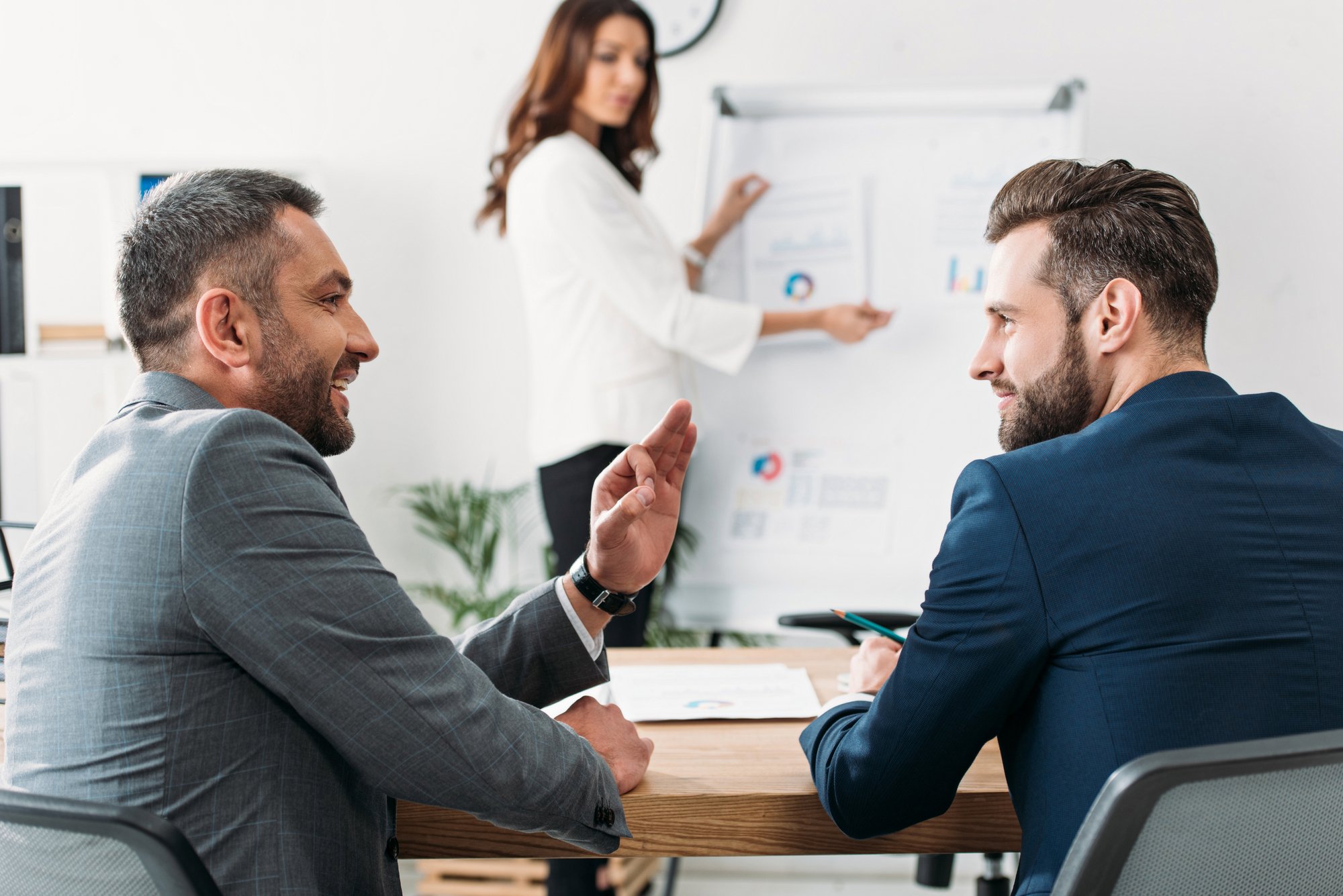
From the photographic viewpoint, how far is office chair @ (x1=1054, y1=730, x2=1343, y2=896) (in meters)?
0.66

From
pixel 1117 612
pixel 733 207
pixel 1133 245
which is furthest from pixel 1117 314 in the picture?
pixel 733 207

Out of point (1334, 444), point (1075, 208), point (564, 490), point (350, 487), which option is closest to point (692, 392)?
point (564, 490)

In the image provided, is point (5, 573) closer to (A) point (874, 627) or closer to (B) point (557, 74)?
(A) point (874, 627)

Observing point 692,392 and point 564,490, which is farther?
point 692,392

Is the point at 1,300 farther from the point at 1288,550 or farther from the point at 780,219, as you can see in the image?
the point at 1288,550

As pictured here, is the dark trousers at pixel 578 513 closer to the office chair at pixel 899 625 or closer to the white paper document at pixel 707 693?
the office chair at pixel 899 625

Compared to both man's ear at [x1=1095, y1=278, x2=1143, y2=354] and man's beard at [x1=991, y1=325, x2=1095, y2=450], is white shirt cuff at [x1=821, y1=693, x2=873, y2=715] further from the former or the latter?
man's ear at [x1=1095, y1=278, x2=1143, y2=354]

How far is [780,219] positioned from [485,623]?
1520 millimetres

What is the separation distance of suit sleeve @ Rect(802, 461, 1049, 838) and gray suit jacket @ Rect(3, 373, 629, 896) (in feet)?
0.97

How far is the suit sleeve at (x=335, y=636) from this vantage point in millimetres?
805

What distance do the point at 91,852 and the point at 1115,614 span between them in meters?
0.75

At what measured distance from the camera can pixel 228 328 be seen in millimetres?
1000

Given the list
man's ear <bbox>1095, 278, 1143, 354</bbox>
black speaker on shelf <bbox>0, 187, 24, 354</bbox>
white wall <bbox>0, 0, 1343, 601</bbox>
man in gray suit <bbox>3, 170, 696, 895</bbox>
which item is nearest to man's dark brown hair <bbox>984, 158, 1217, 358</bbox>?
man's ear <bbox>1095, 278, 1143, 354</bbox>

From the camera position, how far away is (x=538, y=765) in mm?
902
